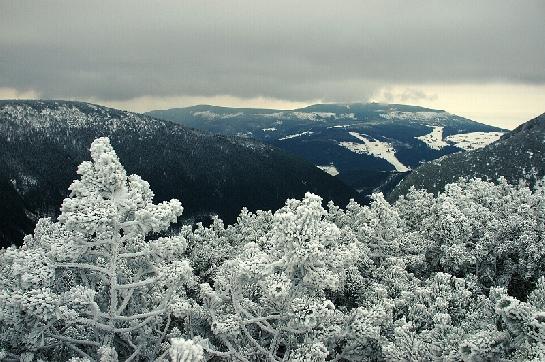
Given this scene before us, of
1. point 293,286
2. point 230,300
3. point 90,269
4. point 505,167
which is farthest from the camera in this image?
point 505,167

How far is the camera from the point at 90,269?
19922 millimetres

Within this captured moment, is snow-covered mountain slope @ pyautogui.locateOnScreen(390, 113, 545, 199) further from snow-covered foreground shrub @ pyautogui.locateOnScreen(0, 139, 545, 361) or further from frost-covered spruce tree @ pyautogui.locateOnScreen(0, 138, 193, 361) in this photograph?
frost-covered spruce tree @ pyautogui.locateOnScreen(0, 138, 193, 361)

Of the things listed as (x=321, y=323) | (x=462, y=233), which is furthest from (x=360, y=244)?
(x=321, y=323)

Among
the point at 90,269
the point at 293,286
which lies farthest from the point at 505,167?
the point at 90,269

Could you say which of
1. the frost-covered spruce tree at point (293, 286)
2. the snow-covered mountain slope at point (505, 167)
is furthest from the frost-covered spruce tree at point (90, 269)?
the snow-covered mountain slope at point (505, 167)

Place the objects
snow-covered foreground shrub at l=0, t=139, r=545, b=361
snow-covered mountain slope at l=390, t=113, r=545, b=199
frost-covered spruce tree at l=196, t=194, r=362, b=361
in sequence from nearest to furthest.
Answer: snow-covered foreground shrub at l=0, t=139, r=545, b=361
frost-covered spruce tree at l=196, t=194, r=362, b=361
snow-covered mountain slope at l=390, t=113, r=545, b=199

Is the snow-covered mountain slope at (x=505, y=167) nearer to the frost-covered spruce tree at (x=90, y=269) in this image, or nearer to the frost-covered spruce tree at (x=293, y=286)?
the frost-covered spruce tree at (x=293, y=286)

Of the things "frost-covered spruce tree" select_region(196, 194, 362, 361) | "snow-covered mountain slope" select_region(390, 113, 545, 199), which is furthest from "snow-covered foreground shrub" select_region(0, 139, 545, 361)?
"snow-covered mountain slope" select_region(390, 113, 545, 199)

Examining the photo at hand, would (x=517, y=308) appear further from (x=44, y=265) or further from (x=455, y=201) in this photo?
(x=455, y=201)

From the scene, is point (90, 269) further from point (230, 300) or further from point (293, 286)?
point (293, 286)

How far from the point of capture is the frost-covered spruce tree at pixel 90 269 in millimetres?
17000

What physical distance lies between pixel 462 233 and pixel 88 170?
24.2 meters

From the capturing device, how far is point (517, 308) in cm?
1573

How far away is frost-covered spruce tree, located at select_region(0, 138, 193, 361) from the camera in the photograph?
17000 mm
